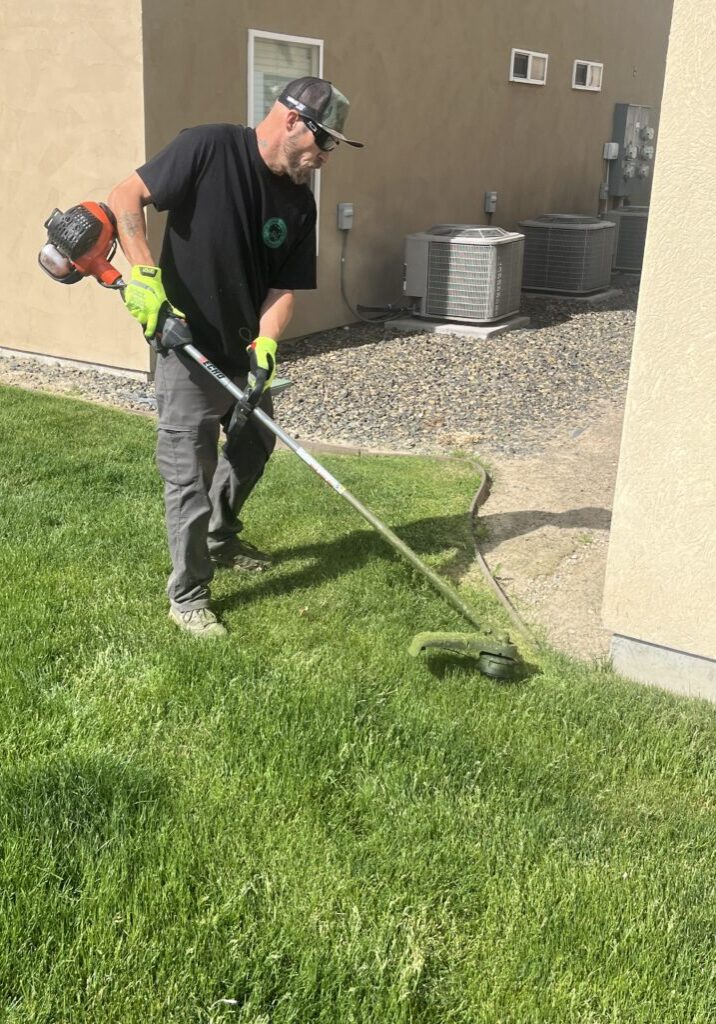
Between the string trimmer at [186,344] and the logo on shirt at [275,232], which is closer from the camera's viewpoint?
the string trimmer at [186,344]

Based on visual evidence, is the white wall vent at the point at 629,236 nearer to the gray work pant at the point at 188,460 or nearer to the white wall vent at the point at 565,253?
the white wall vent at the point at 565,253

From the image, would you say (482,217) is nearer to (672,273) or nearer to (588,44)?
(588,44)

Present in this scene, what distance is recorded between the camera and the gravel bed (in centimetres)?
754

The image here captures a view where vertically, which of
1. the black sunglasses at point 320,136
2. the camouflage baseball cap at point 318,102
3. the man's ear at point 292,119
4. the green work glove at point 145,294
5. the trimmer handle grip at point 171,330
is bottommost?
the trimmer handle grip at point 171,330

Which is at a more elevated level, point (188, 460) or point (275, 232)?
point (275, 232)

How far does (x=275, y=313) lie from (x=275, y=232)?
0.32 m

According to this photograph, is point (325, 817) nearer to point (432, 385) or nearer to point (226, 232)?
point (226, 232)

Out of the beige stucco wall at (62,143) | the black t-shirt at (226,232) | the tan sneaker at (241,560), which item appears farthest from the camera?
the beige stucco wall at (62,143)

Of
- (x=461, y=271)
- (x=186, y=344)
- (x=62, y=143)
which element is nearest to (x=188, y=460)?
(x=186, y=344)

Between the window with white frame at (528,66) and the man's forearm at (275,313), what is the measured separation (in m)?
9.70

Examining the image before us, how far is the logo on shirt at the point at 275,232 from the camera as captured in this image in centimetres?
418

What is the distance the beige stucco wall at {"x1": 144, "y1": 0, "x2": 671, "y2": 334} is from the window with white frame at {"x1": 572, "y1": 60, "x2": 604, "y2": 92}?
121 millimetres

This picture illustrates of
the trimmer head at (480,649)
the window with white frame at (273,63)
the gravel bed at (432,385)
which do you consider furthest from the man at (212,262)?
the window with white frame at (273,63)

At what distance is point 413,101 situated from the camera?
1102 centimetres
